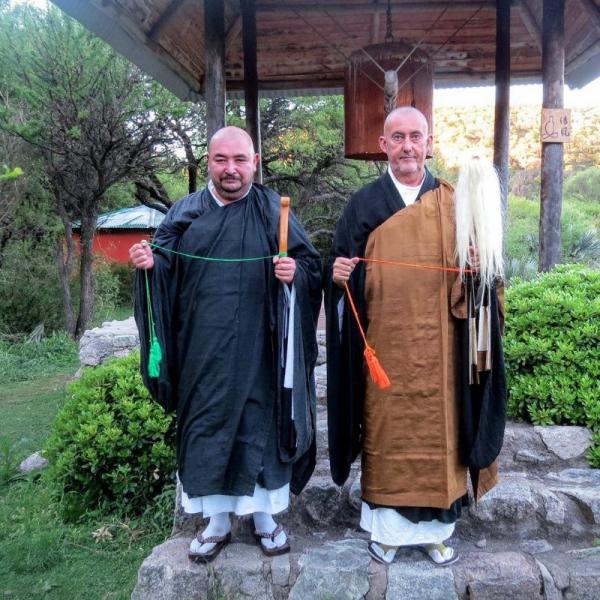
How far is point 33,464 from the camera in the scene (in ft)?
15.9

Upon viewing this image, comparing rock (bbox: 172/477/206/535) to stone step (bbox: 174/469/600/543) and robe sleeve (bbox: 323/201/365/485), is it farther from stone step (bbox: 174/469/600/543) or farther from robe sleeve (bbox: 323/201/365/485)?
robe sleeve (bbox: 323/201/365/485)

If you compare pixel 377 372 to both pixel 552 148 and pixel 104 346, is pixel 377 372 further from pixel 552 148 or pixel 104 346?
pixel 104 346

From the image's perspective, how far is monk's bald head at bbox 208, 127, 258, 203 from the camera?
105 inches

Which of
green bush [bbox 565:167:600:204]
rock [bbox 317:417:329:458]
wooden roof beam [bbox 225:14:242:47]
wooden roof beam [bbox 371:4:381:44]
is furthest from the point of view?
green bush [bbox 565:167:600:204]

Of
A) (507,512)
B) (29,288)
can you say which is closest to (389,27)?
(507,512)

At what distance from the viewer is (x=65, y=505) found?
12.5 feet

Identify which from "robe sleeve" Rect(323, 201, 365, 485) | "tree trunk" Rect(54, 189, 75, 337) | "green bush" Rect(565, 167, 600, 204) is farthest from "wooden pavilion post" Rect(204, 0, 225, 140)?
"green bush" Rect(565, 167, 600, 204)

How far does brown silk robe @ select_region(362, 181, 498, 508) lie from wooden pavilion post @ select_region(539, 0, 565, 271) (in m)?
2.39

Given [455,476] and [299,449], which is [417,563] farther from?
[299,449]

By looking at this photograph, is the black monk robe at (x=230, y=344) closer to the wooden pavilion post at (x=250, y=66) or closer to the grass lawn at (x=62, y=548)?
the grass lawn at (x=62, y=548)

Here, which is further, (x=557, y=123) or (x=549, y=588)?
(x=557, y=123)

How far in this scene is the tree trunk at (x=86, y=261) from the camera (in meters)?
11.4

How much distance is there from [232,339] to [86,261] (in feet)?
31.3

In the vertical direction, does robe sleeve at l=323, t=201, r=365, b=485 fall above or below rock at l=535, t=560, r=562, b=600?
above
